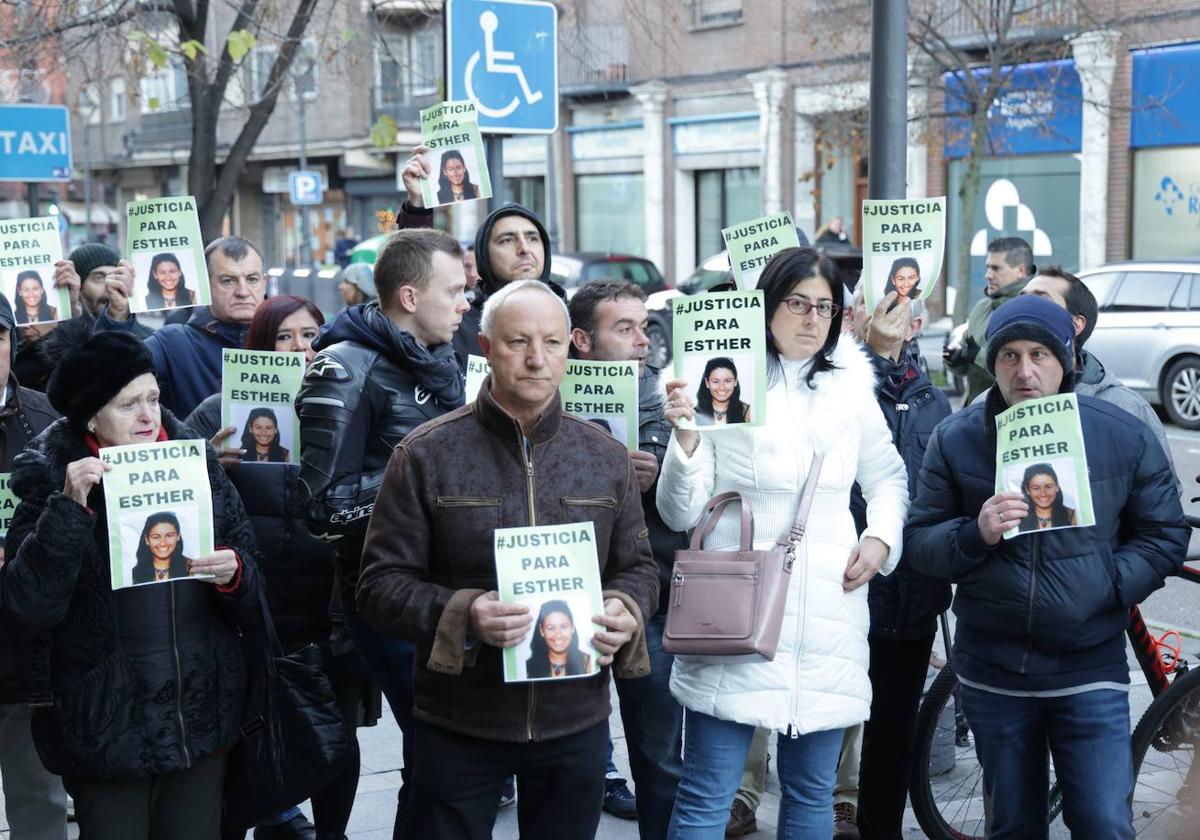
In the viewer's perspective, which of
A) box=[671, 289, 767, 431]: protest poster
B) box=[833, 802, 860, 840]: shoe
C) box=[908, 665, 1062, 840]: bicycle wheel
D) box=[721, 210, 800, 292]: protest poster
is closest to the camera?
box=[671, 289, 767, 431]: protest poster

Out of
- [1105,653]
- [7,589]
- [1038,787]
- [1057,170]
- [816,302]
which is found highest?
[1057,170]

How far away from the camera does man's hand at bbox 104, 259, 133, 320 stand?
5.55 meters

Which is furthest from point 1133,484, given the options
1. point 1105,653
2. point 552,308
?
point 552,308

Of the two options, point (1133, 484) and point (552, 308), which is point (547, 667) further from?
point (1133, 484)

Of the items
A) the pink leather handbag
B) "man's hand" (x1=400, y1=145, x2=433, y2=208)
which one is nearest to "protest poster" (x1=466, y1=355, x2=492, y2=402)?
the pink leather handbag

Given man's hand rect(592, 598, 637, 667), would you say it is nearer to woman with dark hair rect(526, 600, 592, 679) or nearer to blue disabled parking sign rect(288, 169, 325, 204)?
woman with dark hair rect(526, 600, 592, 679)

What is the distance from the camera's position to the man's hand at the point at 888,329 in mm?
4660

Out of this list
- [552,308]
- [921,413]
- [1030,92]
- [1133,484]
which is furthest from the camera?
[1030,92]

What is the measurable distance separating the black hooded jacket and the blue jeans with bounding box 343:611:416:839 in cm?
14

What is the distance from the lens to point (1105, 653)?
3.84 meters

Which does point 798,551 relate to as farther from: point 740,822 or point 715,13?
point 715,13

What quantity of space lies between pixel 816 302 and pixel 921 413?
29.7 inches

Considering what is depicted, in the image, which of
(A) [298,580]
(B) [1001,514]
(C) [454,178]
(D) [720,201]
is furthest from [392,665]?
(D) [720,201]

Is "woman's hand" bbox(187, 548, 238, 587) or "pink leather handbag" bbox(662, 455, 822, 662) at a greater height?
"woman's hand" bbox(187, 548, 238, 587)
